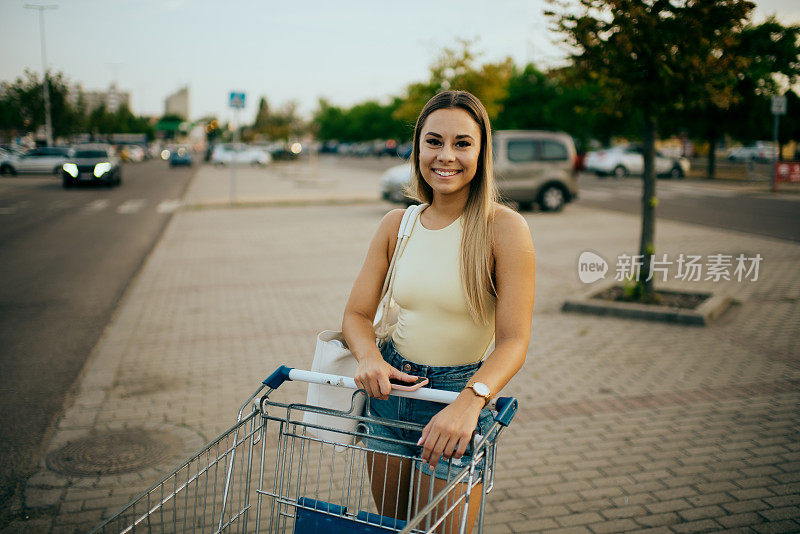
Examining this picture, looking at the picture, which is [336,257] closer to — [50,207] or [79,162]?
[50,207]

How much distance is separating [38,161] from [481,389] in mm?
38403

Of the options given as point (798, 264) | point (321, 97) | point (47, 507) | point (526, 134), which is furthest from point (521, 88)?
point (321, 97)

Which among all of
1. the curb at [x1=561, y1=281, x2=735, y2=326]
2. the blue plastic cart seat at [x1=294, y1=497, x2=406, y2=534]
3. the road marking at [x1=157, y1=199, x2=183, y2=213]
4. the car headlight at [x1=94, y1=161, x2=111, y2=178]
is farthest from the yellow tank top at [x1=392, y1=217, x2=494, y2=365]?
the car headlight at [x1=94, y1=161, x2=111, y2=178]

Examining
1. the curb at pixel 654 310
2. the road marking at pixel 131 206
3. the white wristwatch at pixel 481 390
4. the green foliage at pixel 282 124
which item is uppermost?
the green foliage at pixel 282 124

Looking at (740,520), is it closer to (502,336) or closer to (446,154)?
(502,336)

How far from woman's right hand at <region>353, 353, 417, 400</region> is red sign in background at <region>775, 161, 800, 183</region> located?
26206 millimetres

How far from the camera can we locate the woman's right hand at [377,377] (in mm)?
1910

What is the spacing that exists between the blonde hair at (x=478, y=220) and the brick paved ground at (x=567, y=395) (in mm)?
1665

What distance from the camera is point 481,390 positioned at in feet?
5.82

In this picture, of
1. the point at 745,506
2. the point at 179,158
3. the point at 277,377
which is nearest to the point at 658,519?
the point at 745,506

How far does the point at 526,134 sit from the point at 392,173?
149 inches

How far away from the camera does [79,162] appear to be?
88.3 ft

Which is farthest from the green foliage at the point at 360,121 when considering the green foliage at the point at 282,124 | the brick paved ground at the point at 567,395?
the brick paved ground at the point at 567,395

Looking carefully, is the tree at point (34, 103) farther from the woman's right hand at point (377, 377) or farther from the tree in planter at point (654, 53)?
the woman's right hand at point (377, 377)
